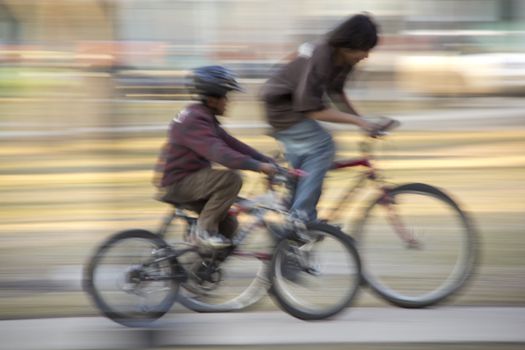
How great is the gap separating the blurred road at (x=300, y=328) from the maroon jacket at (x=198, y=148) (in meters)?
0.78

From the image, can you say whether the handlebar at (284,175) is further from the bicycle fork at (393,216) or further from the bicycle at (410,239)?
the bicycle fork at (393,216)

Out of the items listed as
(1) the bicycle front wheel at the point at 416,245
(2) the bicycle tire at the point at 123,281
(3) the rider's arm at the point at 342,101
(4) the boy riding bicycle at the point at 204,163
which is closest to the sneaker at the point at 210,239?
(4) the boy riding bicycle at the point at 204,163

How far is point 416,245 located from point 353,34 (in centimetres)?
120

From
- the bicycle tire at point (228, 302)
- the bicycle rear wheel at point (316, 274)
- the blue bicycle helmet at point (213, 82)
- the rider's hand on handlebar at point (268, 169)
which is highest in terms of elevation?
the blue bicycle helmet at point (213, 82)

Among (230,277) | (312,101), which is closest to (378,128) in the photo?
(312,101)

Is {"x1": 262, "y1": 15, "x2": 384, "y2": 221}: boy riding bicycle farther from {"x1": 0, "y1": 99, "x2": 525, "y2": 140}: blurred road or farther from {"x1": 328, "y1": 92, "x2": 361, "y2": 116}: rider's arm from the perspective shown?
{"x1": 0, "y1": 99, "x2": 525, "y2": 140}: blurred road

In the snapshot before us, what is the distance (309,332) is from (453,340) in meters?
0.70

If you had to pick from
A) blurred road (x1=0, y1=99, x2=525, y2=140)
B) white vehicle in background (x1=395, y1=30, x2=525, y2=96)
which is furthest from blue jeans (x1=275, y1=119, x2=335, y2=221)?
white vehicle in background (x1=395, y1=30, x2=525, y2=96)

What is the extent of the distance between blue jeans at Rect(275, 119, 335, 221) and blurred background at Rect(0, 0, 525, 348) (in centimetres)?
48

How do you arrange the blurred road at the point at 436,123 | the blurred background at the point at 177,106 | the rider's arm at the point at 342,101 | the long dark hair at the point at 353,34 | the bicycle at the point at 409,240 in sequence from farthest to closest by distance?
the blurred road at the point at 436,123, the blurred background at the point at 177,106, the rider's arm at the point at 342,101, the bicycle at the point at 409,240, the long dark hair at the point at 353,34

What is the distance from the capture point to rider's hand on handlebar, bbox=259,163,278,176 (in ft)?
17.5

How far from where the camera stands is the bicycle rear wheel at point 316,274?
5527mm

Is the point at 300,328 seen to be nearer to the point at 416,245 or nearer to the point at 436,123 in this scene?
the point at 416,245

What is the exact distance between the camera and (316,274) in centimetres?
562
